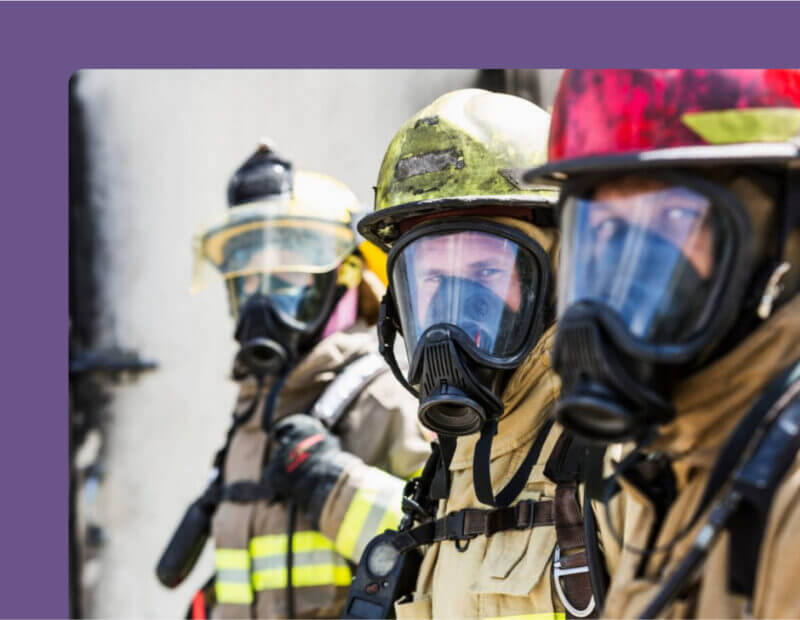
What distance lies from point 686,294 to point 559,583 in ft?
3.76

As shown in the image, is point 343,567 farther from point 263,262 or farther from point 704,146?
point 704,146

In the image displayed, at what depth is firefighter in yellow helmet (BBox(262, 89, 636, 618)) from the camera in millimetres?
3445

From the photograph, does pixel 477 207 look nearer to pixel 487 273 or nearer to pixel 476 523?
pixel 487 273

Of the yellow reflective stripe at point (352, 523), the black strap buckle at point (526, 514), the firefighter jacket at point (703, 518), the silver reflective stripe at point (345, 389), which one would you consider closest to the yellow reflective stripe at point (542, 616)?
the black strap buckle at point (526, 514)

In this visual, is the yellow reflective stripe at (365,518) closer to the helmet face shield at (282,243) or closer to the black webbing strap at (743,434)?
the helmet face shield at (282,243)

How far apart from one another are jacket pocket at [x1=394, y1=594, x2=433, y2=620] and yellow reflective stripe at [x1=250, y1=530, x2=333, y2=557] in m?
1.73

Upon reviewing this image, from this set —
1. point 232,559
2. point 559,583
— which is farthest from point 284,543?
point 559,583

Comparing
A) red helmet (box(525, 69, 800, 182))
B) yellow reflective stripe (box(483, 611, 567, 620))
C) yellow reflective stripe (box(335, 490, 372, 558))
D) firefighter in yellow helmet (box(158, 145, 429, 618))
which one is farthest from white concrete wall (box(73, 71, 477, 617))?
red helmet (box(525, 69, 800, 182))

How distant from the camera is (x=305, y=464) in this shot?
5445 millimetres

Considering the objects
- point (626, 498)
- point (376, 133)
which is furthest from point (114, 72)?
point (626, 498)

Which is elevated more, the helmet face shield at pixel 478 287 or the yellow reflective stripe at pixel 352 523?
the helmet face shield at pixel 478 287

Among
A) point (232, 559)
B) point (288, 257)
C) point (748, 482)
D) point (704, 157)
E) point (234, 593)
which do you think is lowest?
point (234, 593)

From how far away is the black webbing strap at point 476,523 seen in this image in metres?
3.46

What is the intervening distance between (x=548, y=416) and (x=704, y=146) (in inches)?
54.2
